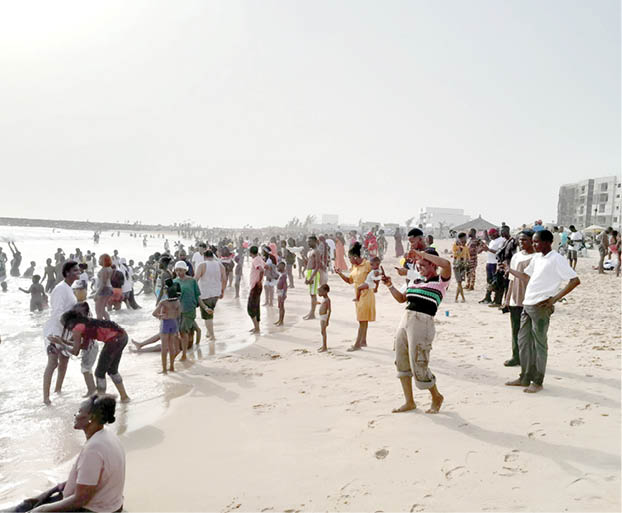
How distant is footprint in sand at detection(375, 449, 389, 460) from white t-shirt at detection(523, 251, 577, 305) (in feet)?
7.96

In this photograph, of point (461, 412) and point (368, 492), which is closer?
point (368, 492)

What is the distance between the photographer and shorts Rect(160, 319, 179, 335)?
6848 mm

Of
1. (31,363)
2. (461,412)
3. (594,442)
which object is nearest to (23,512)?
(461,412)

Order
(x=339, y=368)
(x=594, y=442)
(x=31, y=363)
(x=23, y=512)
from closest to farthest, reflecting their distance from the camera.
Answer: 1. (x=23, y=512)
2. (x=594, y=442)
3. (x=339, y=368)
4. (x=31, y=363)

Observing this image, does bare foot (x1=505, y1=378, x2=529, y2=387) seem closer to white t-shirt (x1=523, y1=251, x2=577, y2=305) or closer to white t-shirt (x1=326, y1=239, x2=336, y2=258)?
white t-shirt (x1=523, y1=251, x2=577, y2=305)

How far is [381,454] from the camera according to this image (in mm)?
3850

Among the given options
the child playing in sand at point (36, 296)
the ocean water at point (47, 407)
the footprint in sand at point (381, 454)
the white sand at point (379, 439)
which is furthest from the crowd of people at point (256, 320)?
the child playing in sand at point (36, 296)

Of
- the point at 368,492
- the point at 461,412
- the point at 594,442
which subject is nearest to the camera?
the point at 368,492

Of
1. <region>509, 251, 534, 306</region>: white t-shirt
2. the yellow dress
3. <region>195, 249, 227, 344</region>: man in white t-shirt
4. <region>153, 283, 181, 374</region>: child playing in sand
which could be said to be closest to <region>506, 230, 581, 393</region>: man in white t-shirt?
<region>509, 251, 534, 306</region>: white t-shirt

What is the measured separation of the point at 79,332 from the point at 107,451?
2.71m

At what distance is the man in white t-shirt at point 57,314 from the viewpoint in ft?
18.6

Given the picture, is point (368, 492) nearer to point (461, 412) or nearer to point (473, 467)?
point (473, 467)

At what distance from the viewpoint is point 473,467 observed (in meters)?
3.52

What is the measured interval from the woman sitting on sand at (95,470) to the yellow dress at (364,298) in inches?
187
